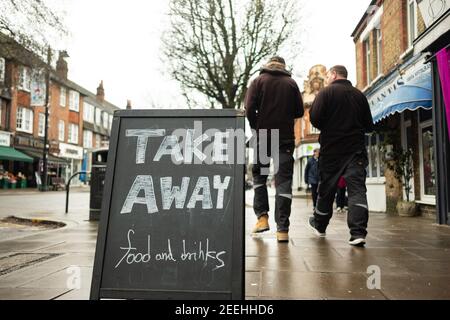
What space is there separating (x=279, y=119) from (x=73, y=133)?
39.9 m

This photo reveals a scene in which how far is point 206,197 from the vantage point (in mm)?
2449

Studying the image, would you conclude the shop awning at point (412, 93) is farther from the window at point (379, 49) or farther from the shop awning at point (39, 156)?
the shop awning at point (39, 156)

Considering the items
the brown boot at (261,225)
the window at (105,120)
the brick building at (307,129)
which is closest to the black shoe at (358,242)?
Answer: the brown boot at (261,225)

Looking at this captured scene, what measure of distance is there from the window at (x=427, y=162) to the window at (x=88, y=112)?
133 feet

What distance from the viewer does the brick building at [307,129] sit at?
33.1 meters

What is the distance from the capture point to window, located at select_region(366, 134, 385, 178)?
A: 37.5 feet

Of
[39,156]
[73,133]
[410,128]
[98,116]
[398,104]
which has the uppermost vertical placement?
[98,116]

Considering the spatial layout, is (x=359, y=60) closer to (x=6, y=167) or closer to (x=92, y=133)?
(x=6, y=167)

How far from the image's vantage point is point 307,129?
38594 millimetres

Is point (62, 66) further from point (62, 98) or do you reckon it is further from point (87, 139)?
point (87, 139)

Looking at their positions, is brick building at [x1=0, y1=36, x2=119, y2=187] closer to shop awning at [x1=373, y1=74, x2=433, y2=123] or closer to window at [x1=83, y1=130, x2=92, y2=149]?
window at [x1=83, y1=130, x2=92, y2=149]

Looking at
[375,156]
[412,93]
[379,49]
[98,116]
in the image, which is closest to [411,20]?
[379,49]

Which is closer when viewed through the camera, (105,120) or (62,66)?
(62,66)

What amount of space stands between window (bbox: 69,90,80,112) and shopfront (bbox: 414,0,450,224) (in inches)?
1514
